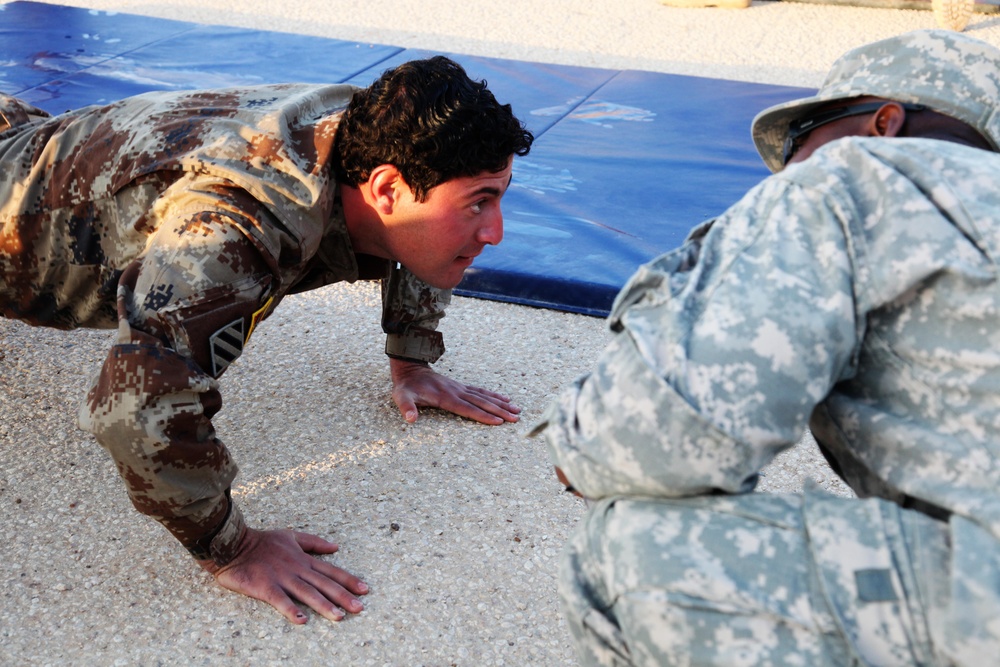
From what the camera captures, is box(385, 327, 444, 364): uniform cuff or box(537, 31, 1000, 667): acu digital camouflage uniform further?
box(385, 327, 444, 364): uniform cuff

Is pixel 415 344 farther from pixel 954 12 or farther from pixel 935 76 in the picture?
pixel 954 12

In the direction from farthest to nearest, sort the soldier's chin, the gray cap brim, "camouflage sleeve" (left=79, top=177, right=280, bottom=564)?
the soldier's chin → "camouflage sleeve" (left=79, top=177, right=280, bottom=564) → the gray cap brim

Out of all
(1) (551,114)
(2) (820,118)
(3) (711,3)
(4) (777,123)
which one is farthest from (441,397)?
(3) (711,3)

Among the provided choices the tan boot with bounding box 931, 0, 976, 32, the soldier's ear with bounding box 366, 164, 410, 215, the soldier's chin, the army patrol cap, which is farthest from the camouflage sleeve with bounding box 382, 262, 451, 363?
the tan boot with bounding box 931, 0, 976, 32

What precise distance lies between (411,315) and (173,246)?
83 centimetres

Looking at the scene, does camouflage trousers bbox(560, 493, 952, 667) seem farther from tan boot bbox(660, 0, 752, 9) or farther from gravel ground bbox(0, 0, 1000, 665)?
tan boot bbox(660, 0, 752, 9)

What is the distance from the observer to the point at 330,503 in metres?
2.18

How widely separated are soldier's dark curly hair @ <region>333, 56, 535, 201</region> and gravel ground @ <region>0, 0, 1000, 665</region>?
633 mm

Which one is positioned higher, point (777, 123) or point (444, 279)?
point (777, 123)

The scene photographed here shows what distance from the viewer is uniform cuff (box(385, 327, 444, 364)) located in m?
2.54

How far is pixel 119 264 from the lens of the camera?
2.04 meters

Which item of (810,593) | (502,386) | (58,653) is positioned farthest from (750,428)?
(502,386)

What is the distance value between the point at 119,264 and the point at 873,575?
4.99ft

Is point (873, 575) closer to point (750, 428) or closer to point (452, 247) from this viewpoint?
point (750, 428)
